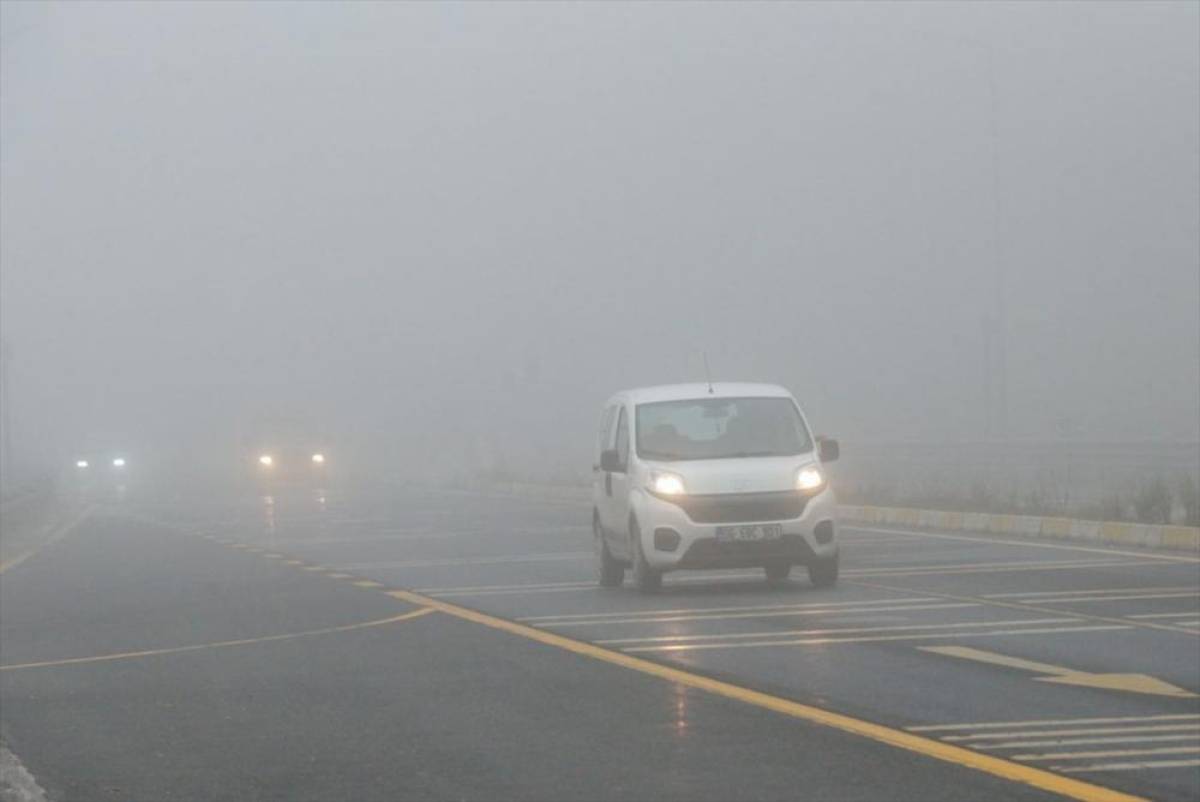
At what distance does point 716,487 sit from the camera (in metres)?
18.5

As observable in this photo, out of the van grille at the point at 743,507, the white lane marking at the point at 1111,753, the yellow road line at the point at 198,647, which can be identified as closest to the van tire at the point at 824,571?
the van grille at the point at 743,507

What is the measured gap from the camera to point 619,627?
15789mm

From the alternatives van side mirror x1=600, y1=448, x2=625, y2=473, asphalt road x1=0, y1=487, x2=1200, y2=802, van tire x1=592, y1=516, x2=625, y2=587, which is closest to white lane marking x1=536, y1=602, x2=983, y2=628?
asphalt road x1=0, y1=487, x2=1200, y2=802

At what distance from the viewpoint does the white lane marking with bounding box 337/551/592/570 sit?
25.0 m

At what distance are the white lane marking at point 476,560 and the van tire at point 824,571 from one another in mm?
6503

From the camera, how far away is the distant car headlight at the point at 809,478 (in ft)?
61.1

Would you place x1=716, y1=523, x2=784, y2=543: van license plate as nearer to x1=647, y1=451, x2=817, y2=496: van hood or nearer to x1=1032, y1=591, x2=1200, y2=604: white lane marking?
x1=647, y1=451, x2=817, y2=496: van hood

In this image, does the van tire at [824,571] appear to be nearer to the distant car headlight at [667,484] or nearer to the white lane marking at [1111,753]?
the distant car headlight at [667,484]

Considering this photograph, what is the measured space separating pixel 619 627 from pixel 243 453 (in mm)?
77201

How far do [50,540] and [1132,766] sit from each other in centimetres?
3069

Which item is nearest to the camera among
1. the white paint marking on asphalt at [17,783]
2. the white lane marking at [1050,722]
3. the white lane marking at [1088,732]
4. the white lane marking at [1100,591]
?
the white paint marking on asphalt at [17,783]

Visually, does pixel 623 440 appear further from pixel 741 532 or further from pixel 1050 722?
pixel 1050 722

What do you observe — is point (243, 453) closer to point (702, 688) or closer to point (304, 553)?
point (304, 553)

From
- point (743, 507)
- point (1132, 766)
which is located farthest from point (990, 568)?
point (1132, 766)
